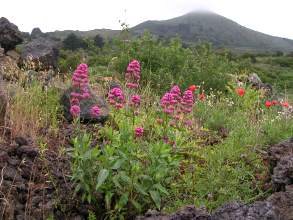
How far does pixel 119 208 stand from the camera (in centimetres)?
447

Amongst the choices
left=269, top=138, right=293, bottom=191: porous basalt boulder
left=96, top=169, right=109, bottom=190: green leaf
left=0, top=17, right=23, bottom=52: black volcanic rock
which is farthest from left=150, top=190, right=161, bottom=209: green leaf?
left=0, top=17, right=23, bottom=52: black volcanic rock

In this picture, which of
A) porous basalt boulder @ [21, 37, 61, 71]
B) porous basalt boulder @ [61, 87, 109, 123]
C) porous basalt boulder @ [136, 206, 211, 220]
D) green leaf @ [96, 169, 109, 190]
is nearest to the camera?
porous basalt boulder @ [136, 206, 211, 220]

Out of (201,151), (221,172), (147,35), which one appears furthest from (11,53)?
(221,172)

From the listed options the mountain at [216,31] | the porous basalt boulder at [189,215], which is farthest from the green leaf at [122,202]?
the mountain at [216,31]

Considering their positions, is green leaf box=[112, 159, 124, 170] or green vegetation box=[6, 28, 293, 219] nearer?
green leaf box=[112, 159, 124, 170]

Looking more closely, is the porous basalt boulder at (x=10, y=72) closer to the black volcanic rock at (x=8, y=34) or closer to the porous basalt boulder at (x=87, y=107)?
the porous basalt boulder at (x=87, y=107)

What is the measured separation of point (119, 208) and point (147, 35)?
29.7 feet

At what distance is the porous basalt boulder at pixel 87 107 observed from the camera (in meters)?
6.46

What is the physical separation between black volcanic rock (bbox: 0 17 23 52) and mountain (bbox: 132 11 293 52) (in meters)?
121

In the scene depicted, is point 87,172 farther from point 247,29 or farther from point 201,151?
point 247,29

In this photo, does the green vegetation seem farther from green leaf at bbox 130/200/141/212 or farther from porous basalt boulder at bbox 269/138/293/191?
porous basalt boulder at bbox 269/138/293/191

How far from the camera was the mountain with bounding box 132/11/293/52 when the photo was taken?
141000 millimetres

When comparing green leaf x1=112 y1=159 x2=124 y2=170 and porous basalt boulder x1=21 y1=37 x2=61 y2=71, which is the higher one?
porous basalt boulder x1=21 y1=37 x2=61 y2=71

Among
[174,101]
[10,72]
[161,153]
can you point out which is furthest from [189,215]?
[10,72]
